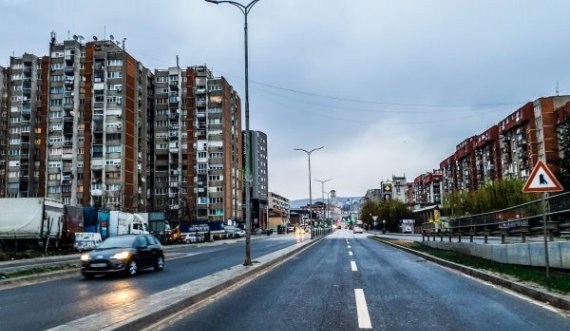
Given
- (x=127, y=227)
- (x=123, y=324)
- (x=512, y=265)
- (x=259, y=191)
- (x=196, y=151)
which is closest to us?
(x=123, y=324)

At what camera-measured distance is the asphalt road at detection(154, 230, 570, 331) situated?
7402 mm

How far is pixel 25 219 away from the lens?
30.7 metres

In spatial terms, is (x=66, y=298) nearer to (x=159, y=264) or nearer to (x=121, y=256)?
(x=121, y=256)

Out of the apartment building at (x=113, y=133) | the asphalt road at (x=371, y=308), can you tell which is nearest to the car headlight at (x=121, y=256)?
the asphalt road at (x=371, y=308)

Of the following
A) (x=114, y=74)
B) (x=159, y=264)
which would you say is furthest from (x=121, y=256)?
(x=114, y=74)

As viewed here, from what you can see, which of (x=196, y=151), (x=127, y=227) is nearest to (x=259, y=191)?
(x=196, y=151)

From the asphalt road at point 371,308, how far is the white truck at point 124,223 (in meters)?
29.8

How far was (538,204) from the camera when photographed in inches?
642

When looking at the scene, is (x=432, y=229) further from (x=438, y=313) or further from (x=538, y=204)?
(x=438, y=313)

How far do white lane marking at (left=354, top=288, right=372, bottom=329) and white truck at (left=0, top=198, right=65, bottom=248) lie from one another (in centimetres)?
2574

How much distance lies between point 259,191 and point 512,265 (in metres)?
158

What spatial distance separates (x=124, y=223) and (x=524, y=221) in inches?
1310

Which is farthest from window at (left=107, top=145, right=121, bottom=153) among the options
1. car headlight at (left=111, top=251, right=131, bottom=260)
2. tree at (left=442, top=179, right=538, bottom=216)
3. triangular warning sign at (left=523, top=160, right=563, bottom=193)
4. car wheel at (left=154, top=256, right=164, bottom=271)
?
triangular warning sign at (left=523, top=160, right=563, bottom=193)

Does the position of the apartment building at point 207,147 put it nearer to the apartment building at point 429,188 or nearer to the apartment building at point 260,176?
the apartment building at point 260,176
